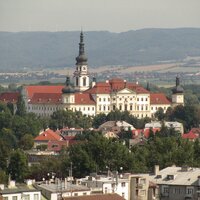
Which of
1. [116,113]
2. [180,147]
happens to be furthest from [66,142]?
[116,113]

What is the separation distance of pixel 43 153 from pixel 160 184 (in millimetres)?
35122

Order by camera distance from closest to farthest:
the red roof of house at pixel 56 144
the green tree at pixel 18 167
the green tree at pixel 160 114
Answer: the green tree at pixel 18 167 < the red roof of house at pixel 56 144 < the green tree at pixel 160 114

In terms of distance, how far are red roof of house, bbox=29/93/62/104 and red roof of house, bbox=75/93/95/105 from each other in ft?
6.11

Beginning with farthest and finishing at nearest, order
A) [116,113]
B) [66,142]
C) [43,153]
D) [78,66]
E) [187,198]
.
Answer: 1. [78,66]
2. [116,113]
3. [66,142]
4. [43,153]
5. [187,198]

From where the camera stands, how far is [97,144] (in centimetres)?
Answer: 6488

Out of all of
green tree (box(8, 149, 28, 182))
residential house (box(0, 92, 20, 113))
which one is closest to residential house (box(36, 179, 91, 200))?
green tree (box(8, 149, 28, 182))

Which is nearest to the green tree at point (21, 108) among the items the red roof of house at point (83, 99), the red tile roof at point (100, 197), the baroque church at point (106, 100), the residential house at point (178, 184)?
the baroque church at point (106, 100)

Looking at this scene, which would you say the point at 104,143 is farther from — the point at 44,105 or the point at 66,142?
the point at 44,105

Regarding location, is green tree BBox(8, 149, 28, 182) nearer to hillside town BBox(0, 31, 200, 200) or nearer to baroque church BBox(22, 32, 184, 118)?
hillside town BBox(0, 31, 200, 200)

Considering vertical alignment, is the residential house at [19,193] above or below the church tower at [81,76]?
below

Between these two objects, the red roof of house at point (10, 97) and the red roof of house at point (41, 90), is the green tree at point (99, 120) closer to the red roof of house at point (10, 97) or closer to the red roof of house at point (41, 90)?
the red roof of house at point (41, 90)

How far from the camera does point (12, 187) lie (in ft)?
143

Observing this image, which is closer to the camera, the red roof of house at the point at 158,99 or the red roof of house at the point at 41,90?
the red roof of house at the point at 158,99

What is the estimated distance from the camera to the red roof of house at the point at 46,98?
14625 centimetres
